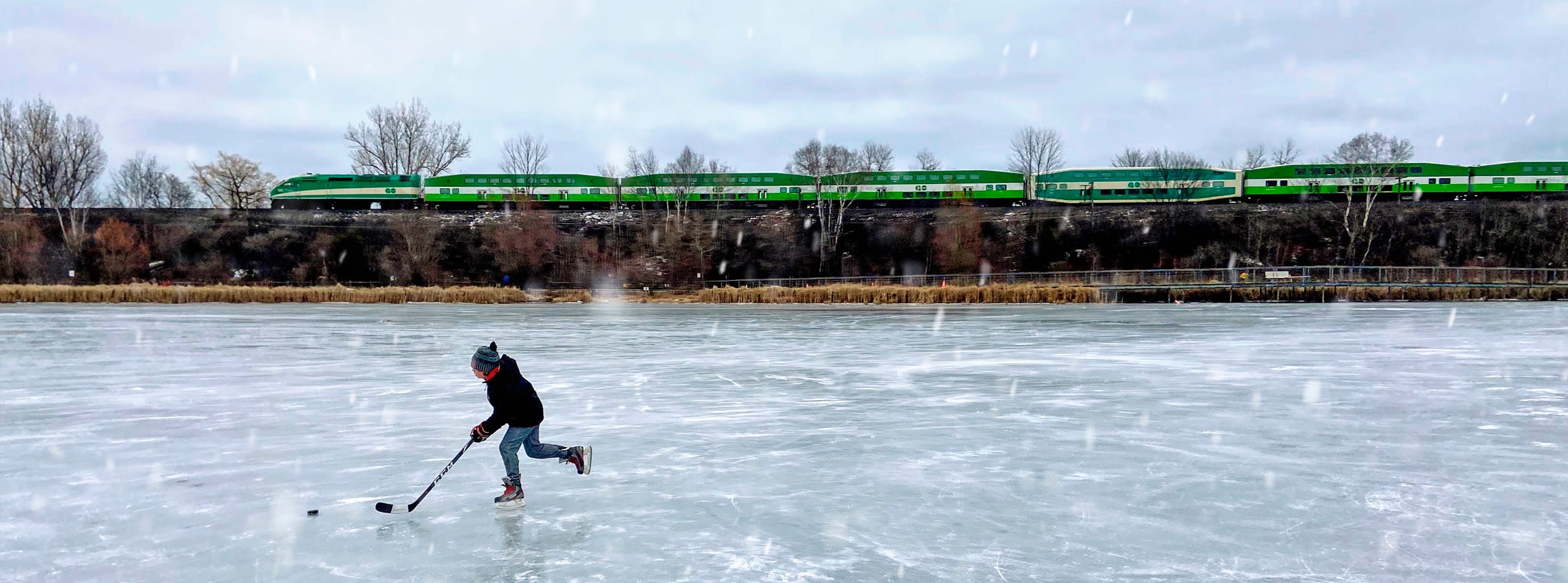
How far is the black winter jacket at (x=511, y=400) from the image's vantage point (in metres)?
6.63

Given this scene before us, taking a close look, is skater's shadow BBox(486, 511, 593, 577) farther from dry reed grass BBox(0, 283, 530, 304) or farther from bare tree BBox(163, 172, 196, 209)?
bare tree BBox(163, 172, 196, 209)

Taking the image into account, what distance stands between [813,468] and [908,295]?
109 feet

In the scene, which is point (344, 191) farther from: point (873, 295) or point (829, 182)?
point (873, 295)

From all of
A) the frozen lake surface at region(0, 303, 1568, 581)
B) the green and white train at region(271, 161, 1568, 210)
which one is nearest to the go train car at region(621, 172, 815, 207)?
the green and white train at region(271, 161, 1568, 210)

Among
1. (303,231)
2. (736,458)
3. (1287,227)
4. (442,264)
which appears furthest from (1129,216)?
(736,458)

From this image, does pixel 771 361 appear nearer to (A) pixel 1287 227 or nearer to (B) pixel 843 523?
(B) pixel 843 523

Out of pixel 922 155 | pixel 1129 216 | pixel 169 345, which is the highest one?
pixel 922 155

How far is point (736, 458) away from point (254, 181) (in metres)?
91.8

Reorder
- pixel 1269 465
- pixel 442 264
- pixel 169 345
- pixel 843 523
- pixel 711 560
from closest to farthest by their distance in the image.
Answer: pixel 711 560 < pixel 843 523 < pixel 1269 465 < pixel 169 345 < pixel 442 264

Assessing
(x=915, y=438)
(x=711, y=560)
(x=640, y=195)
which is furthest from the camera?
(x=640, y=195)

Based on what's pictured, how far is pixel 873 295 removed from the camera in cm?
4116

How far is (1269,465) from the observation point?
7.72 m

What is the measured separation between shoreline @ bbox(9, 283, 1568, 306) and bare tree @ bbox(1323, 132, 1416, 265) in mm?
21344

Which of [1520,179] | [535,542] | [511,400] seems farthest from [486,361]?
[1520,179]
